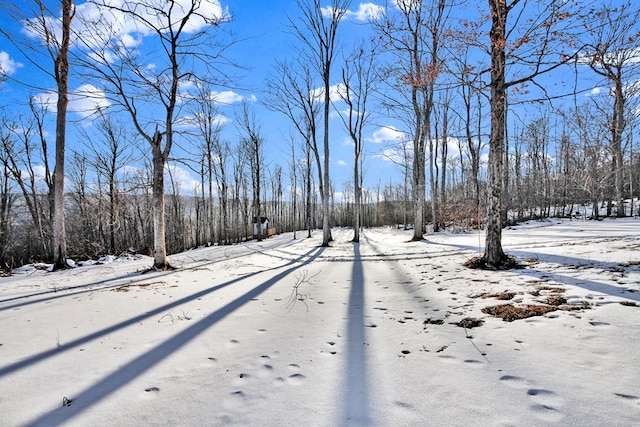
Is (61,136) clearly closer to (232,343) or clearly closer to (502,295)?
(232,343)

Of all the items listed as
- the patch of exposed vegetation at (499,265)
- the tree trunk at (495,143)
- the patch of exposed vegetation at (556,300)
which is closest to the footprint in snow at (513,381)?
the patch of exposed vegetation at (556,300)

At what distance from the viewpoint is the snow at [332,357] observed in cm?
172

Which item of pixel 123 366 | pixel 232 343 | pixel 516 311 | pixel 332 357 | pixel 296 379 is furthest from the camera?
pixel 516 311

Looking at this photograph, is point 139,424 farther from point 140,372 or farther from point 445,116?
point 445,116

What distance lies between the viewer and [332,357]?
8.21 feet

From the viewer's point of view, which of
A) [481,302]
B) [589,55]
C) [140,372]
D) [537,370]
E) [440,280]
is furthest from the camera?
[440,280]

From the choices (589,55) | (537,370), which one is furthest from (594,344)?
(589,55)

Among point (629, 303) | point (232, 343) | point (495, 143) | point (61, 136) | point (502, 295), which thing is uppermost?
point (61, 136)

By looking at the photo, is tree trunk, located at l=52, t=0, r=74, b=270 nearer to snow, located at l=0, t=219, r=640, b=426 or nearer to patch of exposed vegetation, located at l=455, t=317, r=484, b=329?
snow, located at l=0, t=219, r=640, b=426

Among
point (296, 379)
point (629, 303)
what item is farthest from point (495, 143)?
point (296, 379)

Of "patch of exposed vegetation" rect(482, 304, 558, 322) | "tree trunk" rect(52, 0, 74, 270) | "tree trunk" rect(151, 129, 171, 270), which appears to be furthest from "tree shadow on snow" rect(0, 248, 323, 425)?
"tree trunk" rect(52, 0, 74, 270)

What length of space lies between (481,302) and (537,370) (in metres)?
1.87

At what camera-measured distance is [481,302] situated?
12.7 ft

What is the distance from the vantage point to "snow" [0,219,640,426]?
1.72 meters
